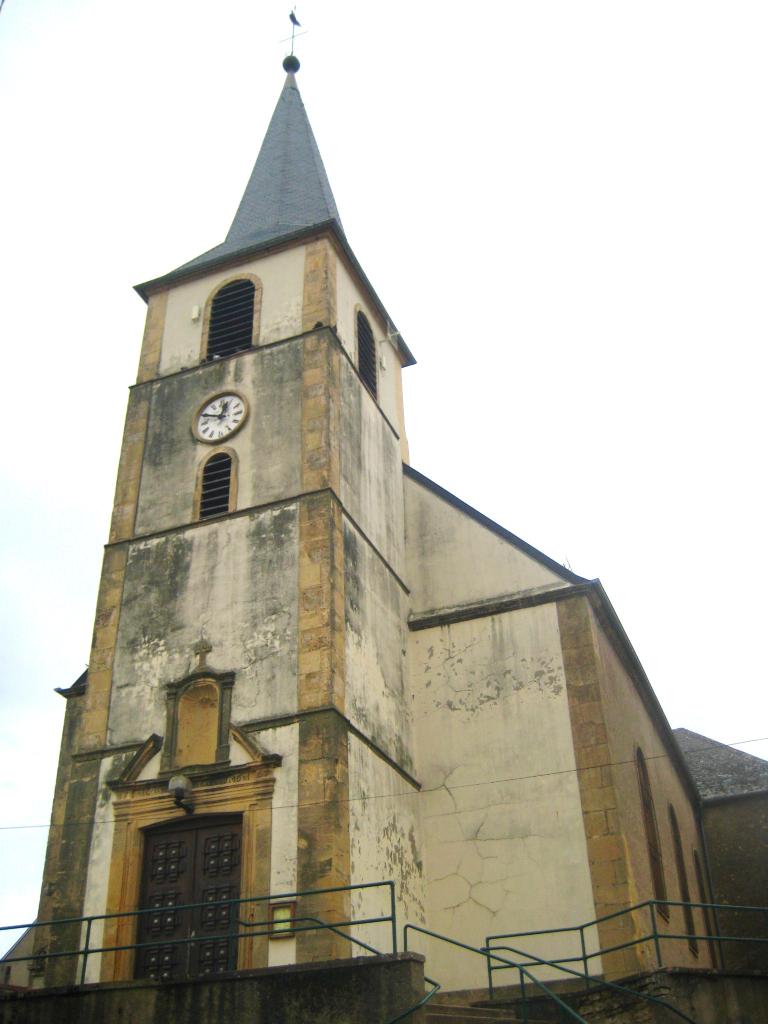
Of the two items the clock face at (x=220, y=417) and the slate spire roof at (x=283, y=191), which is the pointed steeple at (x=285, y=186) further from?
the clock face at (x=220, y=417)

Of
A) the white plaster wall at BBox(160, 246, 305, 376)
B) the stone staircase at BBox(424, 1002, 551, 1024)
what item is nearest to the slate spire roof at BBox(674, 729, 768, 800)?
the stone staircase at BBox(424, 1002, 551, 1024)

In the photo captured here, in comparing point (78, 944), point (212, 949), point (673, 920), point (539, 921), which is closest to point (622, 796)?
point (539, 921)

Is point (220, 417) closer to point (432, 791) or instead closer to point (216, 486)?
point (216, 486)

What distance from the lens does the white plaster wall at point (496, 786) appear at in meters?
16.7

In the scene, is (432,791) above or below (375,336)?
below

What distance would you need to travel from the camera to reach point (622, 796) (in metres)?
17.4

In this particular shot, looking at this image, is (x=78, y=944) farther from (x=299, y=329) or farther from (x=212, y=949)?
(x=299, y=329)

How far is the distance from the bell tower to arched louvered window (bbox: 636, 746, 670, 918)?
483 centimetres

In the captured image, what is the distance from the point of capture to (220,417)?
20.0m

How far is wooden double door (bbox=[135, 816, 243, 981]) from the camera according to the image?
587 inches

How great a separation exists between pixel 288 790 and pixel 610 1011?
5.19 m

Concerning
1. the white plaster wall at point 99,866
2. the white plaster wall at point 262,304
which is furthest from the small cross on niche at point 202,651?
the white plaster wall at point 262,304

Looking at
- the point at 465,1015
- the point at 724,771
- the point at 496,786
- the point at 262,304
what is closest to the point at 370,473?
the point at 262,304

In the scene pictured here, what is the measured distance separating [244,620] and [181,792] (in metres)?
2.92
